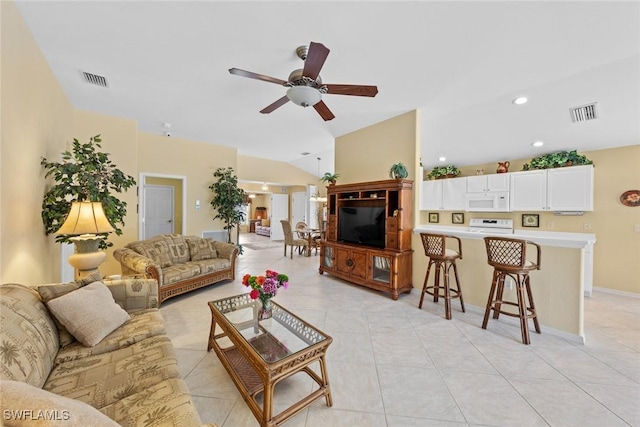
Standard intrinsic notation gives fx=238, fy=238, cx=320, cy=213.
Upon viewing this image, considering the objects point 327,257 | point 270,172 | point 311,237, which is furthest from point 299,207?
point 327,257

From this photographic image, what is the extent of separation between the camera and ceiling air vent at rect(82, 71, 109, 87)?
2.80 meters

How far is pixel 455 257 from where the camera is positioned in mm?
2904

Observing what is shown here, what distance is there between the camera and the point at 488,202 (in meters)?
4.63

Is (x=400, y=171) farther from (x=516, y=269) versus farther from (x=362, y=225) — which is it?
(x=516, y=269)

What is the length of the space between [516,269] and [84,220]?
420 cm

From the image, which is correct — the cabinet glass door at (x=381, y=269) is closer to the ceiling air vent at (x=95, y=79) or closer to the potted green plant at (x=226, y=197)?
the potted green plant at (x=226, y=197)

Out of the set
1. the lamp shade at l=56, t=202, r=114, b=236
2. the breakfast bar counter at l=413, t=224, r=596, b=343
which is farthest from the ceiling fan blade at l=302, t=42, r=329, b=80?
the breakfast bar counter at l=413, t=224, r=596, b=343

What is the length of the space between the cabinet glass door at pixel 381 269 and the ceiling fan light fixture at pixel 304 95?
2.40 meters

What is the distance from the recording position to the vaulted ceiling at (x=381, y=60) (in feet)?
6.26

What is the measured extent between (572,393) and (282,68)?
377cm

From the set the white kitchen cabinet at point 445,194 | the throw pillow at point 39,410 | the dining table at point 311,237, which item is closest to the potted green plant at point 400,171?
the white kitchen cabinet at point 445,194

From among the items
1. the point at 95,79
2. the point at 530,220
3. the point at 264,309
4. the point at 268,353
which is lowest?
the point at 268,353

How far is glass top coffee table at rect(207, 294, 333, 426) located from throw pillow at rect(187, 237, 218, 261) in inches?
83.1

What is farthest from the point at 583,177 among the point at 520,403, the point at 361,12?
the point at 361,12
